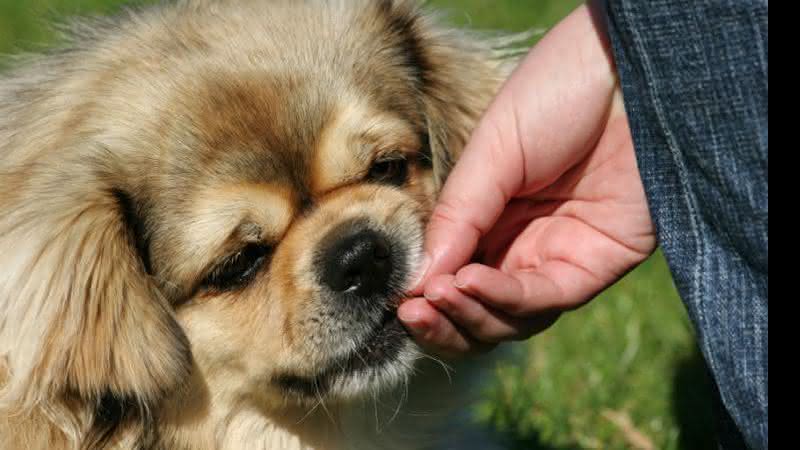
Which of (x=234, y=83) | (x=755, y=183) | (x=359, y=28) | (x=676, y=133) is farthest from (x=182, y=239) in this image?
(x=755, y=183)

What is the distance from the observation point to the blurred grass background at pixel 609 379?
10.9ft

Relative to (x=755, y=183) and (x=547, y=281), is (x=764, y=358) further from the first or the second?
(x=547, y=281)

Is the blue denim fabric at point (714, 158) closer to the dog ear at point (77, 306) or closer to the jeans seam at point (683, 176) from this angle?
the jeans seam at point (683, 176)


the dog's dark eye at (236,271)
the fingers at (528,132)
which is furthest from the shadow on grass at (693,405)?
the dog's dark eye at (236,271)

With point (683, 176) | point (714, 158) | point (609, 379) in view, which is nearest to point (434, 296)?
point (683, 176)

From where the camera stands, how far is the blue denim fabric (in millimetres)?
1652

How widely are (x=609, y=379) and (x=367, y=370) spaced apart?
147 cm

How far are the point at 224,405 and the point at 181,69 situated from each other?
2.67 ft

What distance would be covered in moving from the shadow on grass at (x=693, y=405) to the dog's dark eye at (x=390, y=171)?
50.5 inches

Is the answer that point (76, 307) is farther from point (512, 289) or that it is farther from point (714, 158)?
point (714, 158)

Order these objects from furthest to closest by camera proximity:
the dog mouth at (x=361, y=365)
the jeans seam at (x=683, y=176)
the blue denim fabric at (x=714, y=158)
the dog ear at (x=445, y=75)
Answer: the dog ear at (x=445, y=75)
the dog mouth at (x=361, y=365)
the jeans seam at (x=683, y=176)
the blue denim fabric at (x=714, y=158)

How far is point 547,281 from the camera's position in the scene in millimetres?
2320

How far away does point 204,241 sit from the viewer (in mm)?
2271

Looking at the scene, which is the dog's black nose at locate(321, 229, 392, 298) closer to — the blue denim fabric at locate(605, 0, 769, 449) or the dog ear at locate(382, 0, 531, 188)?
the dog ear at locate(382, 0, 531, 188)
